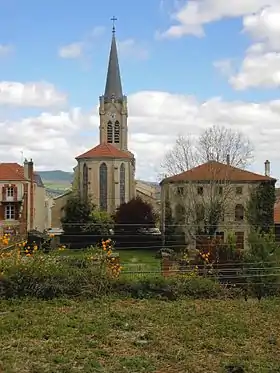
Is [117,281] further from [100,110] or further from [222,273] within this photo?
[100,110]

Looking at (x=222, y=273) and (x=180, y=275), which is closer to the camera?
(x=180, y=275)

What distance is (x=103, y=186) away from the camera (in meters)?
56.1

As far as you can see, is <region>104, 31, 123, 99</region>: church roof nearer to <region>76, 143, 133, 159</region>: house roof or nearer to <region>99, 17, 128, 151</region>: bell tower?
<region>99, 17, 128, 151</region>: bell tower

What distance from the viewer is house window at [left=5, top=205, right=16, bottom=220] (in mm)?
43188

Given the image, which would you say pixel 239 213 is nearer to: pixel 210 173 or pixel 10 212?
pixel 210 173

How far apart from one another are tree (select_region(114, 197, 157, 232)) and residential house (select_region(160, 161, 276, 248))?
4987 millimetres

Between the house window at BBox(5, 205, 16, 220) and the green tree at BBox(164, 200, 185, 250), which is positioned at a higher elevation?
the house window at BBox(5, 205, 16, 220)

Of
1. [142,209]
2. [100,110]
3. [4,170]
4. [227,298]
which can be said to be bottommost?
[227,298]

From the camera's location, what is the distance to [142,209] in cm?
4459

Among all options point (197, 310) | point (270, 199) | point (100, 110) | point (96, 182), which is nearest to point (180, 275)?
point (197, 310)

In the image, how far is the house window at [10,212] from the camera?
Answer: 43.2 metres

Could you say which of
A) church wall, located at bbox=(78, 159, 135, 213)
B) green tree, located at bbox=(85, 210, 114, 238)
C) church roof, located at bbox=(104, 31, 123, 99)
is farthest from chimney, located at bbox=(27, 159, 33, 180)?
church roof, located at bbox=(104, 31, 123, 99)

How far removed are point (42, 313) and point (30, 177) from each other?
34.1 meters

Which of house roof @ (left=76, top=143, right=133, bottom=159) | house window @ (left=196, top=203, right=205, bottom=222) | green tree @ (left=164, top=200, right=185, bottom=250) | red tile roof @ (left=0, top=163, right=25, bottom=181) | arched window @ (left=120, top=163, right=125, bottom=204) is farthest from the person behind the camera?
arched window @ (left=120, top=163, right=125, bottom=204)
